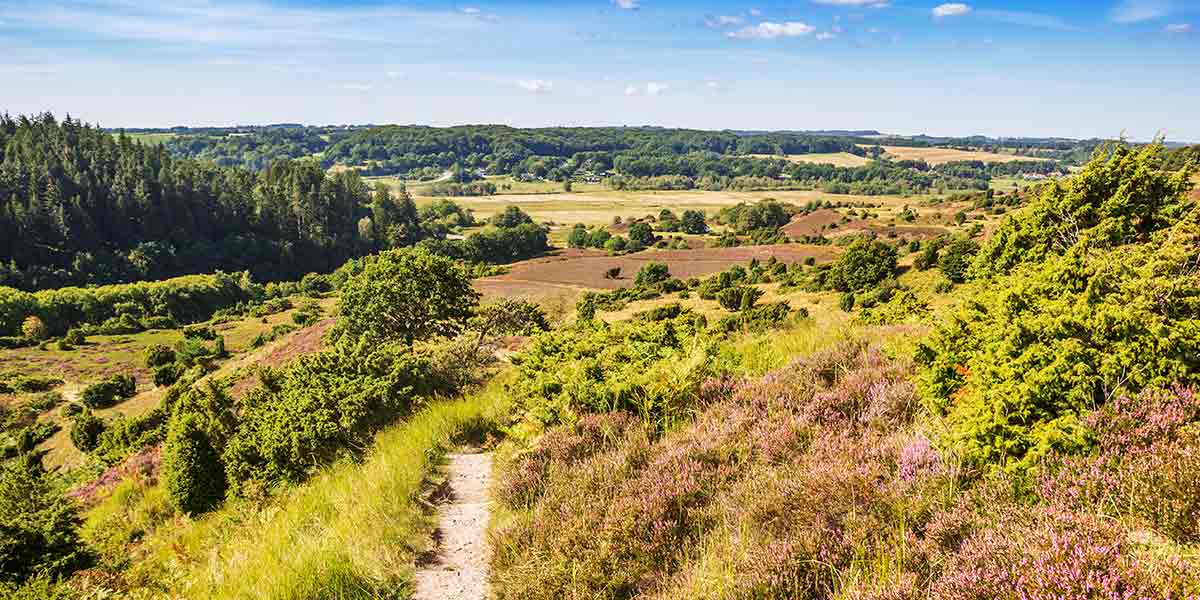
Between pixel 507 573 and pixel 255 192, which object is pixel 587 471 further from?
pixel 255 192

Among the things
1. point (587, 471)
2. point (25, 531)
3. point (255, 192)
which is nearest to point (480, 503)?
point (587, 471)

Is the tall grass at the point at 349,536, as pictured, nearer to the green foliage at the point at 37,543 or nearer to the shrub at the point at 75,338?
the green foliage at the point at 37,543

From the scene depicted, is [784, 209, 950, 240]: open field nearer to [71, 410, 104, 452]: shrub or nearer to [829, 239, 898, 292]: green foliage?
[829, 239, 898, 292]: green foliage

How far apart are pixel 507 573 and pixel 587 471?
1341 millimetres

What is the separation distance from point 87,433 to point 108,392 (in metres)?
18.2

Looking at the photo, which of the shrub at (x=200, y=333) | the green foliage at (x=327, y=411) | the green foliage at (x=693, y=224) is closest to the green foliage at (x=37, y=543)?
the green foliage at (x=327, y=411)

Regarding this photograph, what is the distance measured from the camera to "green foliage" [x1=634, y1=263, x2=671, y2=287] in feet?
267

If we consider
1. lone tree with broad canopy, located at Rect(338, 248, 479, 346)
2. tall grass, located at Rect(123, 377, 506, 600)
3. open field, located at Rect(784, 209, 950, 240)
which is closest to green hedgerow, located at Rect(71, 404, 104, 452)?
lone tree with broad canopy, located at Rect(338, 248, 479, 346)

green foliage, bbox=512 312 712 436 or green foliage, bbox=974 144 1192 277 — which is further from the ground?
green foliage, bbox=974 144 1192 277

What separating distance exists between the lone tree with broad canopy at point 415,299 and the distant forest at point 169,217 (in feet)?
307

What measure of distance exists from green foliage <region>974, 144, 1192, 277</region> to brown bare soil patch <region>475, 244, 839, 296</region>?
211ft

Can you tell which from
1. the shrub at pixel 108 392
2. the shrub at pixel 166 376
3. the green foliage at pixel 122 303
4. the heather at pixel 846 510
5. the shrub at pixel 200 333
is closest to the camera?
the heather at pixel 846 510

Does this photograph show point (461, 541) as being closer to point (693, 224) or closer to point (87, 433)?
point (87, 433)

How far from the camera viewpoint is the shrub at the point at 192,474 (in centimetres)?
1762
